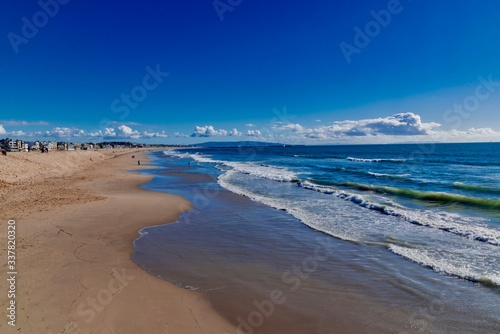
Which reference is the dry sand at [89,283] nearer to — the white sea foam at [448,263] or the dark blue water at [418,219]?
the white sea foam at [448,263]

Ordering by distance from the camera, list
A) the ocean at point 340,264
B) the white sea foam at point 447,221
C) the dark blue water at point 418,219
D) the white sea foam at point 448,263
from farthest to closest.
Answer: the white sea foam at point 447,221 → the dark blue water at point 418,219 → the white sea foam at point 448,263 → the ocean at point 340,264

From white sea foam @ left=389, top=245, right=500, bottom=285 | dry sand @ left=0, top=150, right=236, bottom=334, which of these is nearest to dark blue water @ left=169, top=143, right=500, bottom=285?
white sea foam @ left=389, top=245, right=500, bottom=285

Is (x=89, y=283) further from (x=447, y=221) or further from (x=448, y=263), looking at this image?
(x=447, y=221)

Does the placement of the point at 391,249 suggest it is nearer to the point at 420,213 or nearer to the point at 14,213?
the point at 420,213

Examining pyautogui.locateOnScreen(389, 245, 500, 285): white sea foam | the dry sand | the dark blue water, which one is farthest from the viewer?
the dark blue water

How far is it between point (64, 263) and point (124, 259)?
1607 mm

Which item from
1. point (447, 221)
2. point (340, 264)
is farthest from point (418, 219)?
point (340, 264)

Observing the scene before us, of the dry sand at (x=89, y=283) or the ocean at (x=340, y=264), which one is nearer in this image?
the dry sand at (x=89, y=283)

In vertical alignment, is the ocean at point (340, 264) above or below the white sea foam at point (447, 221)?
below

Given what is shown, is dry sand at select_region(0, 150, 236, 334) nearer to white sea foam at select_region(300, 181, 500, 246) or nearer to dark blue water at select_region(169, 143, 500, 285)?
dark blue water at select_region(169, 143, 500, 285)

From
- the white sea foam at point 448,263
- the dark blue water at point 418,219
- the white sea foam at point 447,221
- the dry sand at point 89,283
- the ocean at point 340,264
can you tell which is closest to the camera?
the dry sand at point 89,283

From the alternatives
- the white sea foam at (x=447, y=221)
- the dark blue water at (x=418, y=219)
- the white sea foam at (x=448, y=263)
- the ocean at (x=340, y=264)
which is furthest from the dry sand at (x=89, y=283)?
the white sea foam at (x=447, y=221)

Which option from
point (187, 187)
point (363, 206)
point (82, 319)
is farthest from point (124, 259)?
A: point (187, 187)

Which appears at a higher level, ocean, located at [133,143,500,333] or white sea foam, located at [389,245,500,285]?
white sea foam, located at [389,245,500,285]
